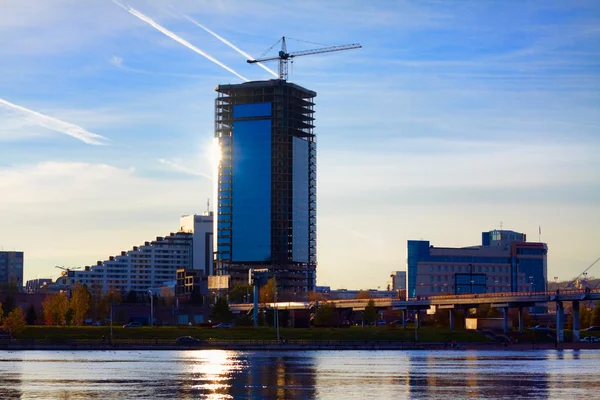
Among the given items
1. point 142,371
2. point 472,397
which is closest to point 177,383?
point 142,371

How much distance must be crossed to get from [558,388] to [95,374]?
5302 cm

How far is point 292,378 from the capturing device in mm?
122375

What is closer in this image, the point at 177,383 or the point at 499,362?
the point at 177,383

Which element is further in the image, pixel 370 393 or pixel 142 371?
pixel 142 371

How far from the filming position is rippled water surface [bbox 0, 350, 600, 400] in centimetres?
10300

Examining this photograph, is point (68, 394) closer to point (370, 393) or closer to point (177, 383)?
point (177, 383)

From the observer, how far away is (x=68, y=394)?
10088 cm

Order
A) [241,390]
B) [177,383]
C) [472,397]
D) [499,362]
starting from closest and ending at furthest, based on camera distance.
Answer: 1. [472,397]
2. [241,390]
3. [177,383]
4. [499,362]

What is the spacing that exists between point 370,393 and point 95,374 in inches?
1565

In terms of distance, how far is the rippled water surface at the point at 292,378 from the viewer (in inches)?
4055

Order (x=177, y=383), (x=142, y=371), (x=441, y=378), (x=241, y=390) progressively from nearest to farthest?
(x=241, y=390) < (x=177, y=383) < (x=441, y=378) < (x=142, y=371)

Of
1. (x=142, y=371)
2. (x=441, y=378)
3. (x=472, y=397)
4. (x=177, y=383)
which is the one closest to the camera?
(x=472, y=397)

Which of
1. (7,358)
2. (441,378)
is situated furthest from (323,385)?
(7,358)

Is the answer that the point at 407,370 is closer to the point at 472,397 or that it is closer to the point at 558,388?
the point at 558,388
